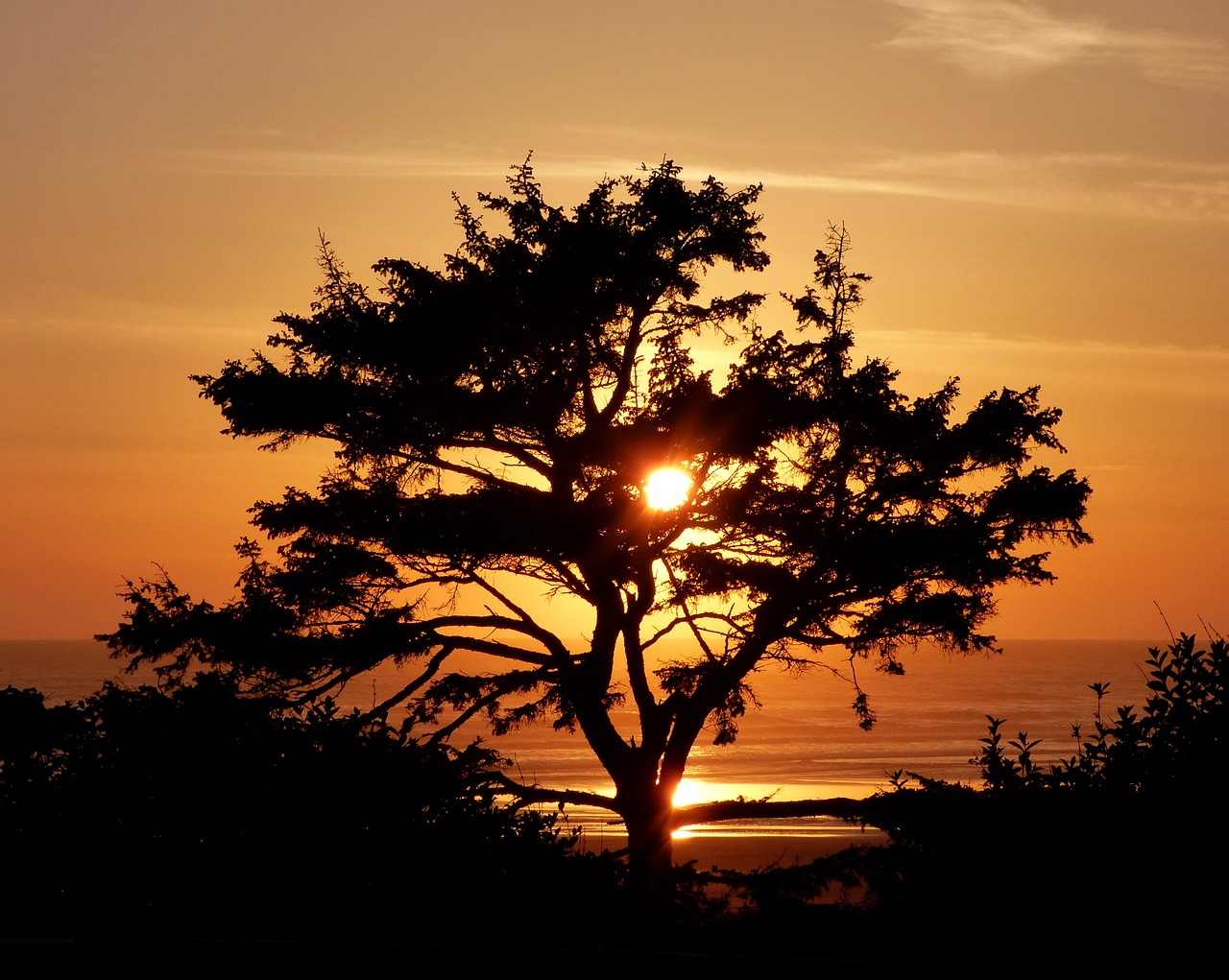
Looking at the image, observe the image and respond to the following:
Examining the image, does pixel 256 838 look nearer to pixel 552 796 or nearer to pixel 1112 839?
pixel 1112 839

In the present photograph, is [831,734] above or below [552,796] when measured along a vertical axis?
above

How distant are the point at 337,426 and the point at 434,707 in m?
3.74

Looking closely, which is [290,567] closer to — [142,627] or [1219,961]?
[142,627]

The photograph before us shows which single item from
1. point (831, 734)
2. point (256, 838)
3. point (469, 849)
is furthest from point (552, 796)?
point (831, 734)

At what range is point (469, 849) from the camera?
7.81 m

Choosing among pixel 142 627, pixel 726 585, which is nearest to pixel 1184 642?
pixel 726 585

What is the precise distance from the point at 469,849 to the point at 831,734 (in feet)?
230

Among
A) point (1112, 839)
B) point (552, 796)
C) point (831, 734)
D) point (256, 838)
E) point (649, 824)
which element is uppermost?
point (831, 734)

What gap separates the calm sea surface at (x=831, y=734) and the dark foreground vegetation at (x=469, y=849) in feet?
22.8

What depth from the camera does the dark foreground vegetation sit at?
648 centimetres

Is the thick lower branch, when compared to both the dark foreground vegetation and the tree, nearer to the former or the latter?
the tree

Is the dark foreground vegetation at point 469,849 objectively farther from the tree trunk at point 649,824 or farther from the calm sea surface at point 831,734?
the calm sea surface at point 831,734

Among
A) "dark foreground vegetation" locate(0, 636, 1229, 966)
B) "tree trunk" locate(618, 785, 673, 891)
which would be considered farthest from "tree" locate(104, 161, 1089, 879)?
"dark foreground vegetation" locate(0, 636, 1229, 966)

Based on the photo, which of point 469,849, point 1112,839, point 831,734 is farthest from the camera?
point 831,734
